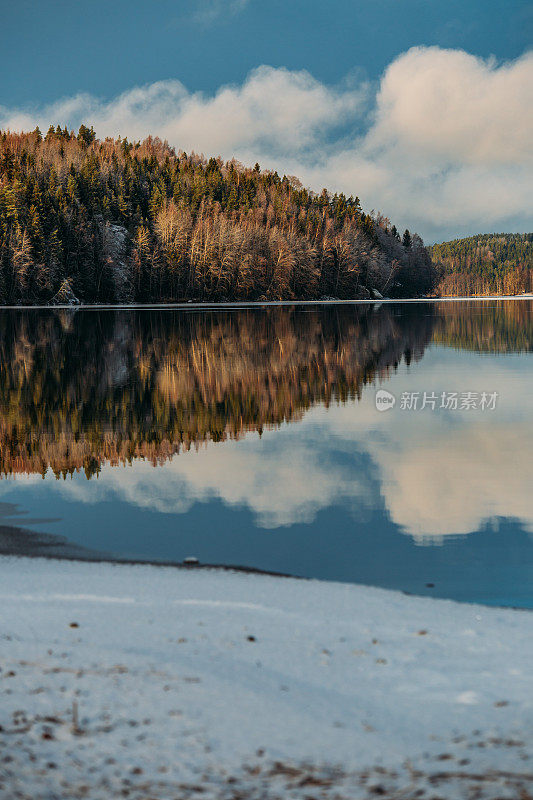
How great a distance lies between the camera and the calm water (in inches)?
365

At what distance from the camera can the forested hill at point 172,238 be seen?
421ft

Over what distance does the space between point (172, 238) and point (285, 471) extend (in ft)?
428

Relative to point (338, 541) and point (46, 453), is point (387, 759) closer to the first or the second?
Answer: point (338, 541)

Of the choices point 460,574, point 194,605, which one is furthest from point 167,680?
point 460,574

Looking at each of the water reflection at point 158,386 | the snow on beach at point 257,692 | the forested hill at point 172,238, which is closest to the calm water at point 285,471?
the water reflection at point 158,386

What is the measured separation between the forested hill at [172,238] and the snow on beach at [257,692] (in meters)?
117

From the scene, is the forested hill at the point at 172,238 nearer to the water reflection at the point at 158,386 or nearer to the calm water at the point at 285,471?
the water reflection at the point at 158,386

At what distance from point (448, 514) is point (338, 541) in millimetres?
2061

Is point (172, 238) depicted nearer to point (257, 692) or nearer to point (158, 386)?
point (158, 386)

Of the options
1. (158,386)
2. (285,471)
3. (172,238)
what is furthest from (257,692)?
(172,238)

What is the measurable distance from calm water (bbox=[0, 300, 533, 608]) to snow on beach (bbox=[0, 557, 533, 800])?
4.87 feet

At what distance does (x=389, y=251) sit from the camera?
190375 mm

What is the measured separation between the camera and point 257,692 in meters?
5.34

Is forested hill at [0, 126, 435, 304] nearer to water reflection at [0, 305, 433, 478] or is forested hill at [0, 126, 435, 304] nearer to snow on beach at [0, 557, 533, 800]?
water reflection at [0, 305, 433, 478]
